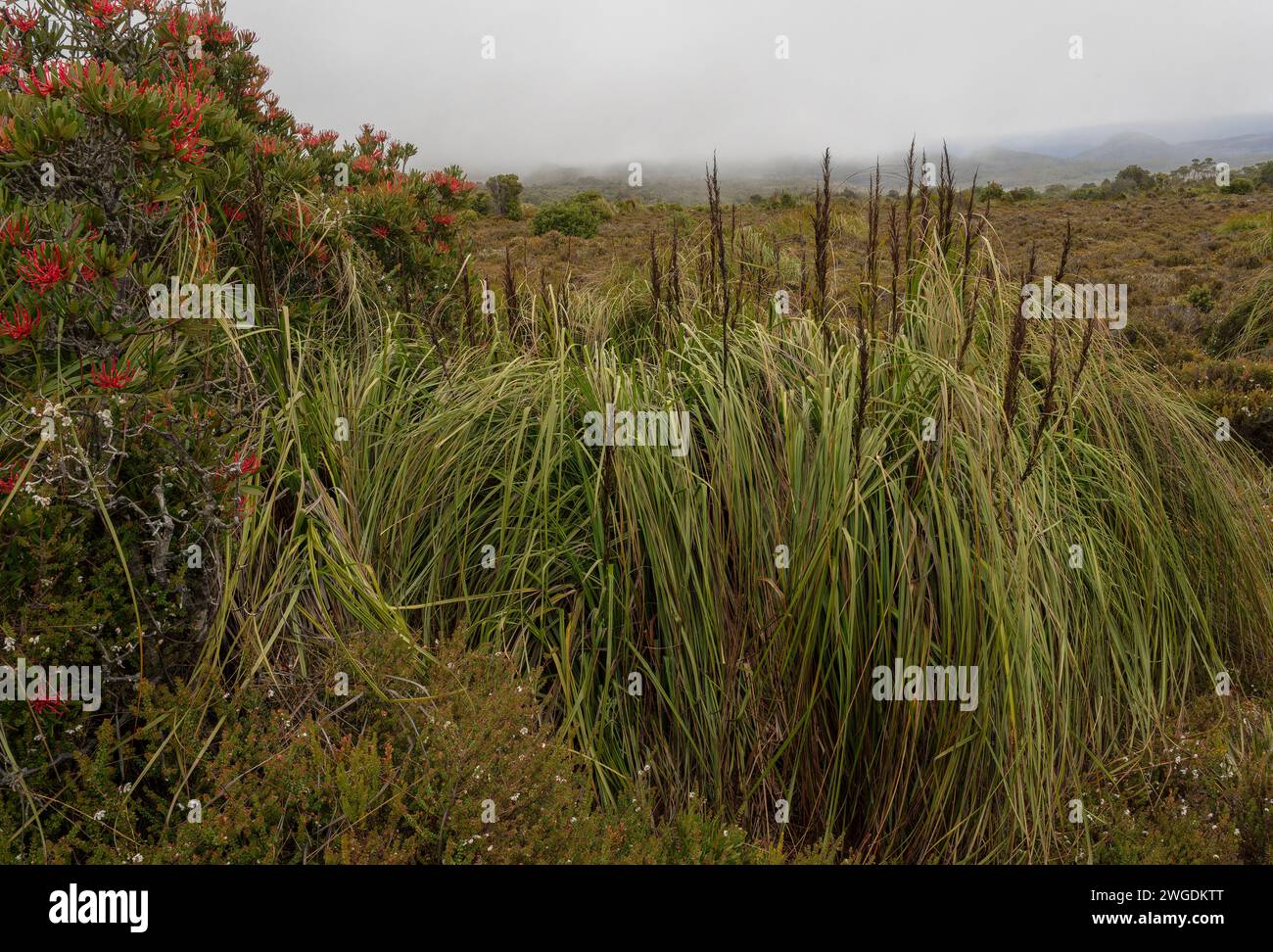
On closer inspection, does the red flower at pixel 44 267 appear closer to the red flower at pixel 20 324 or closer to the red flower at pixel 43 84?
the red flower at pixel 20 324

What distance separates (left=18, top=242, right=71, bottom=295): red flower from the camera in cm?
194

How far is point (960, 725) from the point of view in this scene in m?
2.26

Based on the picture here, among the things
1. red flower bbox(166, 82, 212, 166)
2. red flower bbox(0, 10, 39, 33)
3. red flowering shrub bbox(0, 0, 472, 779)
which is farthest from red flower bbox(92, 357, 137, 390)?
red flower bbox(0, 10, 39, 33)

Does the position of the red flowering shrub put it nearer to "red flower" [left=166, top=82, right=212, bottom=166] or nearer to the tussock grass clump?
"red flower" [left=166, top=82, right=212, bottom=166]

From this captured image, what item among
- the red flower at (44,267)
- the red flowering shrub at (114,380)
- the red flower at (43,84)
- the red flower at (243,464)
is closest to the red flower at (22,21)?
the red flowering shrub at (114,380)

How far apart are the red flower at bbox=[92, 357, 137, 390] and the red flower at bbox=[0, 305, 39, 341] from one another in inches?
6.3

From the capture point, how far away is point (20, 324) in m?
1.90

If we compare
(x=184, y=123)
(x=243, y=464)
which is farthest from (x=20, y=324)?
(x=184, y=123)

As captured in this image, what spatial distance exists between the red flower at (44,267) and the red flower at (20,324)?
0.07m

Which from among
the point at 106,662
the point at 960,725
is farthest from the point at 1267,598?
the point at 106,662

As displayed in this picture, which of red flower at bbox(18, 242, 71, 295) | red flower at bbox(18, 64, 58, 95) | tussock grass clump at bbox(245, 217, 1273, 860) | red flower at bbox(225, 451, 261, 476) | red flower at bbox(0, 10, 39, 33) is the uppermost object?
red flower at bbox(0, 10, 39, 33)

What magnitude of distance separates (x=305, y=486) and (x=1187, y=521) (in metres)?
3.23

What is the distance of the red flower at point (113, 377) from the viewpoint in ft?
6.53

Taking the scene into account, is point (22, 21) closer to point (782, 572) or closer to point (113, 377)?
point (113, 377)
